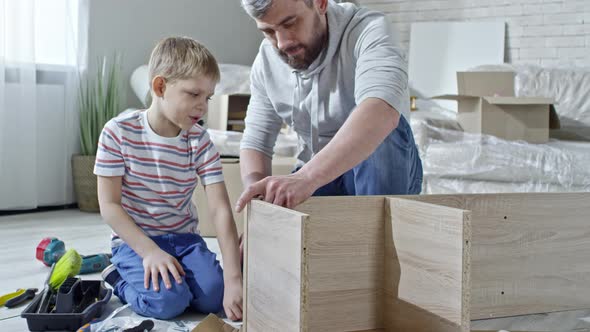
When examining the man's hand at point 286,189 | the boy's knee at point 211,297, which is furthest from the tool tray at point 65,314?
the man's hand at point 286,189

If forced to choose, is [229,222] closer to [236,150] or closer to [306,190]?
[306,190]

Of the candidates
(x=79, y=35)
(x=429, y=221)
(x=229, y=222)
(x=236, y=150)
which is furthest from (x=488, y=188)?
(x=79, y=35)

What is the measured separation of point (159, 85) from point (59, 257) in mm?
696

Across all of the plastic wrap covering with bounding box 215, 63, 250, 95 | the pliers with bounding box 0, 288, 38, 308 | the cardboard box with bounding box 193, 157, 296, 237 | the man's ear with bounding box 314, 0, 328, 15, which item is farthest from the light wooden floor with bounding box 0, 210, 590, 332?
the plastic wrap covering with bounding box 215, 63, 250, 95

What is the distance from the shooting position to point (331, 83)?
1.52 meters

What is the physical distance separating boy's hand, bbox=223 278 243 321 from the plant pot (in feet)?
6.38

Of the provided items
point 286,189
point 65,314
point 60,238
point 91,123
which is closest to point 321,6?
point 286,189

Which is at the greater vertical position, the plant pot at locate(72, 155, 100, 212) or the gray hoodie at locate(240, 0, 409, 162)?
the gray hoodie at locate(240, 0, 409, 162)

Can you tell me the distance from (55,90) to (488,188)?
2.12m

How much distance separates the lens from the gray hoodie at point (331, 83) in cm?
132

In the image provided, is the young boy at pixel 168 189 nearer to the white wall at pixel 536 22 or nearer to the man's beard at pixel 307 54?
the man's beard at pixel 307 54

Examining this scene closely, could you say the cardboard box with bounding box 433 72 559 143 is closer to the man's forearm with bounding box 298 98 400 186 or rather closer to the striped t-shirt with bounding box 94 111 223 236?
the striped t-shirt with bounding box 94 111 223 236

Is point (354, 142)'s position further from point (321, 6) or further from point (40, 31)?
point (40, 31)

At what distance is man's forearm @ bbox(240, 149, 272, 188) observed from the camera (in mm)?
1562
